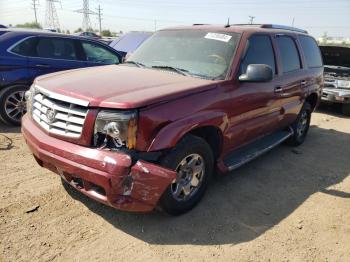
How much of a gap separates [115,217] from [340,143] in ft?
16.8

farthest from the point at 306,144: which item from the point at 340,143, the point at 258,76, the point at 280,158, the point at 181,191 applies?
the point at 181,191

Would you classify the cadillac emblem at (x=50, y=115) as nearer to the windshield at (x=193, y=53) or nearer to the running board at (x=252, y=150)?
the windshield at (x=193, y=53)

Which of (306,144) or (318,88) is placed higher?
(318,88)

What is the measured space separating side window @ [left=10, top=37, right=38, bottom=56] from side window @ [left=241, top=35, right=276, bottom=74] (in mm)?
4206

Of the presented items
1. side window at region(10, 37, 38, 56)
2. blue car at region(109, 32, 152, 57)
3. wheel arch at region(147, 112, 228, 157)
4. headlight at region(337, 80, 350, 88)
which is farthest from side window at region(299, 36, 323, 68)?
blue car at region(109, 32, 152, 57)

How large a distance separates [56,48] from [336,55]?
318 inches

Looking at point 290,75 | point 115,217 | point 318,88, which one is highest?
point 290,75

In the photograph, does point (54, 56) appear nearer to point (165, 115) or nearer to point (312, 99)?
point (165, 115)

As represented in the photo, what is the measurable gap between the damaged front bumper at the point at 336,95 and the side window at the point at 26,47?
284 inches

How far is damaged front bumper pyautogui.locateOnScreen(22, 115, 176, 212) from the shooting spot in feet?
10.4

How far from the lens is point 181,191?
156 inches

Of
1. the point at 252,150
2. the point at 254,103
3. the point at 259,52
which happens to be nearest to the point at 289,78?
the point at 259,52

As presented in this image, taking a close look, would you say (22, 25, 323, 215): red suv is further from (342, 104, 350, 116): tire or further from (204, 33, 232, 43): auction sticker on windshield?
(342, 104, 350, 116): tire

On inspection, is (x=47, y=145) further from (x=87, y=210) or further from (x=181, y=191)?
(x=181, y=191)
